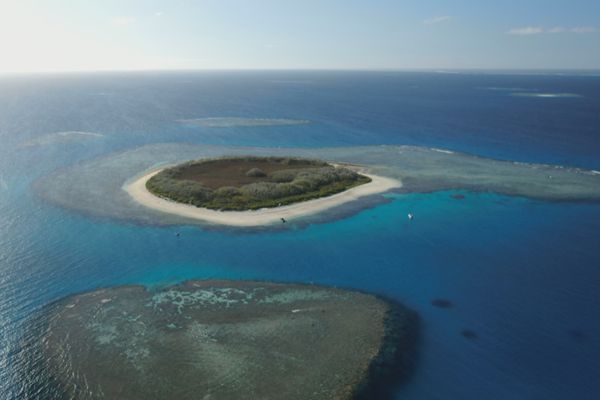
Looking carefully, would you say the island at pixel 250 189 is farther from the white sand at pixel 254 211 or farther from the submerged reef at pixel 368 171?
the submerged reef at pixel 368 171

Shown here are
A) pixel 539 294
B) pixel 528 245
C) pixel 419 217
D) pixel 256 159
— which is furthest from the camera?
pixel 256 159

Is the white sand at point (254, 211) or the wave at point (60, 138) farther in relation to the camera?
the wave at point (60, 138)

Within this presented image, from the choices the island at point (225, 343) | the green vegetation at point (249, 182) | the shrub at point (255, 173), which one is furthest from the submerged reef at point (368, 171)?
the island at point (225, 343)

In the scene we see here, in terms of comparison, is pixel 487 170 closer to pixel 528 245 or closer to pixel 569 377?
pixel 528 245

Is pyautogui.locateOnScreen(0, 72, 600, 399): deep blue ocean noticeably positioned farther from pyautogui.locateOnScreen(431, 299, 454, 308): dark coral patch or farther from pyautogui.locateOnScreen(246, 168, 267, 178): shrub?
pyautogui.locateOnScreen(246, 168, 267, 178): shrub

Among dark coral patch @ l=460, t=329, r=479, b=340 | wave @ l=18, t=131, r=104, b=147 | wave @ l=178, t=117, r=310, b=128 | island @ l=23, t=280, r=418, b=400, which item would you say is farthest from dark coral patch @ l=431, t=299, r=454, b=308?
wave @ l=178, t=117, r=310, b=128

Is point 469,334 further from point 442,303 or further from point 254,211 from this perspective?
point 254,211

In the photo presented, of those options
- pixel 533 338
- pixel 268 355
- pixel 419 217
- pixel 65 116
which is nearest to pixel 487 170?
pixel 419 217
